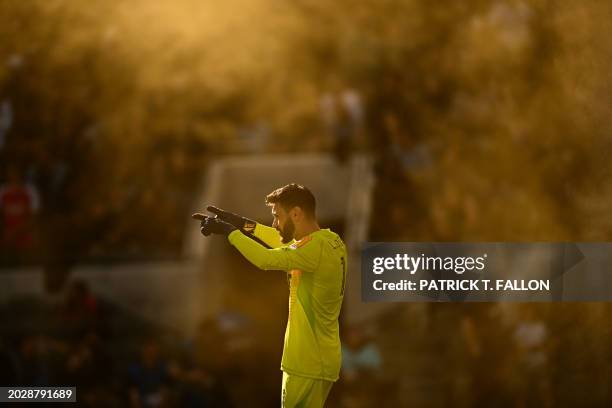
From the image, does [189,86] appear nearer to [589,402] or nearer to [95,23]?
[95,23]

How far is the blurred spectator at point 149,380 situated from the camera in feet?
28.0

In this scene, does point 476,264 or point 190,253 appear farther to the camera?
point 190,253

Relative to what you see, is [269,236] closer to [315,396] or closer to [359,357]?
[315,396]

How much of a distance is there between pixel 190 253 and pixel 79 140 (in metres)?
1.35

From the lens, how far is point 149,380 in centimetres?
857

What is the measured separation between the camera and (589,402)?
8.50m

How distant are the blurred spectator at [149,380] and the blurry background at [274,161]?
0.02 m

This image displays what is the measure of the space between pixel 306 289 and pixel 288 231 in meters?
0.30

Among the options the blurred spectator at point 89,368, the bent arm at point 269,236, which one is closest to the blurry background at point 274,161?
the blurred spectator at point 89,368

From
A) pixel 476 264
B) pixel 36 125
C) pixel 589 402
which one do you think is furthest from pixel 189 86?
pixel 589 402

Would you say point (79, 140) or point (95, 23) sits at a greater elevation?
point (95, 23)

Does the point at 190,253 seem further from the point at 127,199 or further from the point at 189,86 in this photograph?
the point at 189,86

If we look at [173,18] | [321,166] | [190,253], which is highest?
[173,18]

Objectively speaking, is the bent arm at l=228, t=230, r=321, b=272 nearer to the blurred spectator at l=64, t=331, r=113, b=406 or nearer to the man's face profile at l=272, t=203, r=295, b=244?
the man's face profile at l=272, t=203, r=295, b=244
